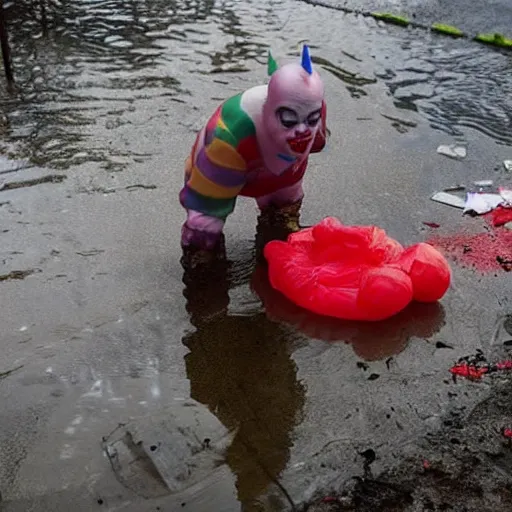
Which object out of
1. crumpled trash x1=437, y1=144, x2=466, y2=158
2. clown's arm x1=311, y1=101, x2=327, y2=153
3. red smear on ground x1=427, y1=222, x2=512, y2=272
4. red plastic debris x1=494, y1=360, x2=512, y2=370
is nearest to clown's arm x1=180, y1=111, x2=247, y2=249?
clown's arm x1=311, y1=101, x2=327, y2=153

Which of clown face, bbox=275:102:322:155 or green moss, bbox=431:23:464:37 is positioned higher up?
clown face, bbox=275:102:322:155

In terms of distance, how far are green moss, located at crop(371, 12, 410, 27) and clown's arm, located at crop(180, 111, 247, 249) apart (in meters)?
5.06

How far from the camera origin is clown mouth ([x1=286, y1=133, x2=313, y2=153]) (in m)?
3.79

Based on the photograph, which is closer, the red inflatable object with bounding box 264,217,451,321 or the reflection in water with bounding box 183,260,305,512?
the reflection in water with bounding box 183,260,305,512

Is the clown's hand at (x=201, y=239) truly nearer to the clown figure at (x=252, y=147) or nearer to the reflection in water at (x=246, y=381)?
the clown figure at (x=252, y=147)

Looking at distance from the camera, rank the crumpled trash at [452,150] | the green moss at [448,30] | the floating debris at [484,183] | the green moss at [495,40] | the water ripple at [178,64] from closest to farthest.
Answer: the floating debris at [484,183]
the crumpled trash at [452,150]
the water ripple at [178,64]
the green moss at [495,40]
the green moss at [448,30]

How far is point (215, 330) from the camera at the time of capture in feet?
13.0

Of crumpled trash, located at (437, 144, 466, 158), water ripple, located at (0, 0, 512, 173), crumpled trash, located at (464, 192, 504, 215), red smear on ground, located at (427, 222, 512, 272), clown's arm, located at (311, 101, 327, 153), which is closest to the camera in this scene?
clown's arm, located at (311, 101, 327, 153)

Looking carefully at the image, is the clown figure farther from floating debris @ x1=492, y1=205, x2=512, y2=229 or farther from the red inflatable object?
floating debris @ x1=492, y1=205, x2=512, y2=229

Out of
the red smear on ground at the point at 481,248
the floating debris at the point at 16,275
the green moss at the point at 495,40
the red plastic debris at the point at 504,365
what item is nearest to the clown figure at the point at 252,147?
the floating debris at the point at 16,275

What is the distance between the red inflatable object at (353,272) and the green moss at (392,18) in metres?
4.90

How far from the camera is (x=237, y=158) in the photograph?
398cm

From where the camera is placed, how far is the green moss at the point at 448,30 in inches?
320

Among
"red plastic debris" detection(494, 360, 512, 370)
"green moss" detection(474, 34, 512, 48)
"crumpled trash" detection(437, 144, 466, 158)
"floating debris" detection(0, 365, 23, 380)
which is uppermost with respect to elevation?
"green moss" detection(474, 34, 512, 48)
